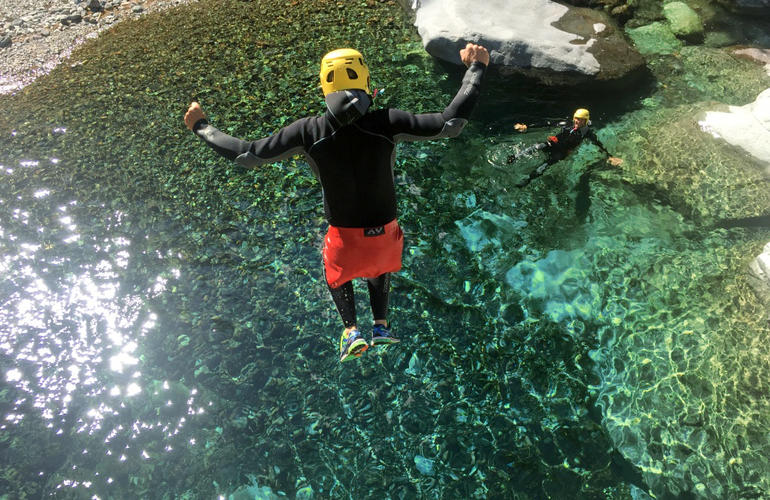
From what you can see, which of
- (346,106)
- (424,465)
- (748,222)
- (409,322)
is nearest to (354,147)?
(346,106)

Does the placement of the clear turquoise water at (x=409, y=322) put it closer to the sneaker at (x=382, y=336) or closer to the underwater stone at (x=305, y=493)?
the underwater stone at (x=305, y=493)

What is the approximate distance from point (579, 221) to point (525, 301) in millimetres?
1738

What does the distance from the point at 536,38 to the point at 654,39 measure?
3.17 m

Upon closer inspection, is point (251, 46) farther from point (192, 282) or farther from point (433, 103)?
point (192, 282)

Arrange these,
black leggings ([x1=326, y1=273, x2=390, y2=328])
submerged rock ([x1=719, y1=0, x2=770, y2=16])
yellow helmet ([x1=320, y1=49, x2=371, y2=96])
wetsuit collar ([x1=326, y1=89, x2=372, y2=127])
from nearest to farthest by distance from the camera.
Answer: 1. wetsuit collar ([x1=326, y1=89, x2=372, y2=127])
2. yellow helmet ([x1=320, y1=49, x2=371, y2=96])
3. black leggings ([x1=326, y1=273, x2=390, y2=328])
4. submerged rock ([x1=719, y1=0, x2=770, y2=16])

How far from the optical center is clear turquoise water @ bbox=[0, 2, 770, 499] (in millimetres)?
4664

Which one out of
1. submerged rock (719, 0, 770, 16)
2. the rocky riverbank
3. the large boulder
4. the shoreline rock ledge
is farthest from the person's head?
the rocky riverbank

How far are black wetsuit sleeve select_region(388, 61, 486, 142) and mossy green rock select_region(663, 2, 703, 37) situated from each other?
9.51m

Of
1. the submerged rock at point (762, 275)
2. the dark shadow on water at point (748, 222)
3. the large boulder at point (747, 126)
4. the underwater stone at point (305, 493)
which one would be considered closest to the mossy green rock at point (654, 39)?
the large boulder at point (747, 126)

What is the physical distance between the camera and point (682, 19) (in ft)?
35.2

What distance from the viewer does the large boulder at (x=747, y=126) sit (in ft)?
25.2

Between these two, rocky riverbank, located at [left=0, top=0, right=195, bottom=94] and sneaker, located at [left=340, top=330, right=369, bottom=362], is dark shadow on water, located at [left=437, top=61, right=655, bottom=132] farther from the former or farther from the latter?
rocky riverbank, located at [left=0, top=0, right=195, bottom=94]

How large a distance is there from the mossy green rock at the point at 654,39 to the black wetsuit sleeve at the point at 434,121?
842cm

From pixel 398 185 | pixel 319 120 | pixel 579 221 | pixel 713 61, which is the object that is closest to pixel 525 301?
pixel 579 221
